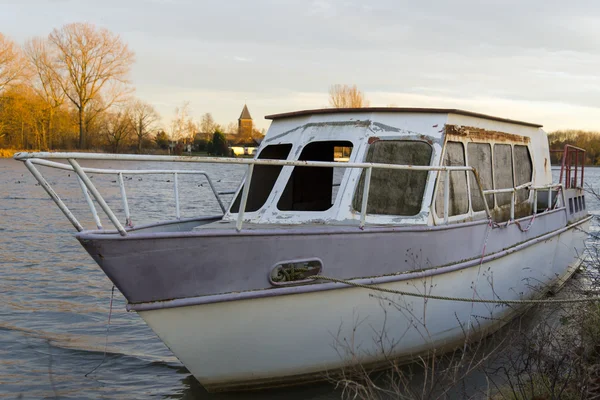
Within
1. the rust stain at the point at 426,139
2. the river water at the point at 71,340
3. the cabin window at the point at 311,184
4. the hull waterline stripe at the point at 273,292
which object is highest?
the rust stain at the point at 426,139

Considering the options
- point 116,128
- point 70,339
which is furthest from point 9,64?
point 70,339

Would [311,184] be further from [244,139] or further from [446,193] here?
[244,139]

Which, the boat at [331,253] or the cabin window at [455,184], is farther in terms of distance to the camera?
the cabin window at [455,184]

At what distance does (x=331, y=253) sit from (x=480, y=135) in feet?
11.2

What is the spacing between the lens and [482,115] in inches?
318

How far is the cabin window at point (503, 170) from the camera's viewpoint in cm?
870

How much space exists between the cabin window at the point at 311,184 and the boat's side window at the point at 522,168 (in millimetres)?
2953

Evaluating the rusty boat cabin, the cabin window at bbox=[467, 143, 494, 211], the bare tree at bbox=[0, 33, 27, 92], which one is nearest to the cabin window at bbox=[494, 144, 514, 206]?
the rusty boat cabin

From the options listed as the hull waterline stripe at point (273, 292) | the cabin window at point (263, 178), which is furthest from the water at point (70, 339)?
the cabin window at point (263, 178)

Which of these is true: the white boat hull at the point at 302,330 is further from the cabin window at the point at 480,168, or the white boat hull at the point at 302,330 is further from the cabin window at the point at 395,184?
the cabin window at the point at 480,168

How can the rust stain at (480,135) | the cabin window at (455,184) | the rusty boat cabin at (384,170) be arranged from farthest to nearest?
the rust stain at (480,135), the cabin window at (455,184), the rusty boat cabin at (384,170)

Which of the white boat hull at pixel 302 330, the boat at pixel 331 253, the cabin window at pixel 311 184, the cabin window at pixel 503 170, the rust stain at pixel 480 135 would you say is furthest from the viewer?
the cabin window at pixel 503 170

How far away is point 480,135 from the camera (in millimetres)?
8133

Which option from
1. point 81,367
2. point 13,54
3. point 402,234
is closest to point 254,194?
point 402,234
